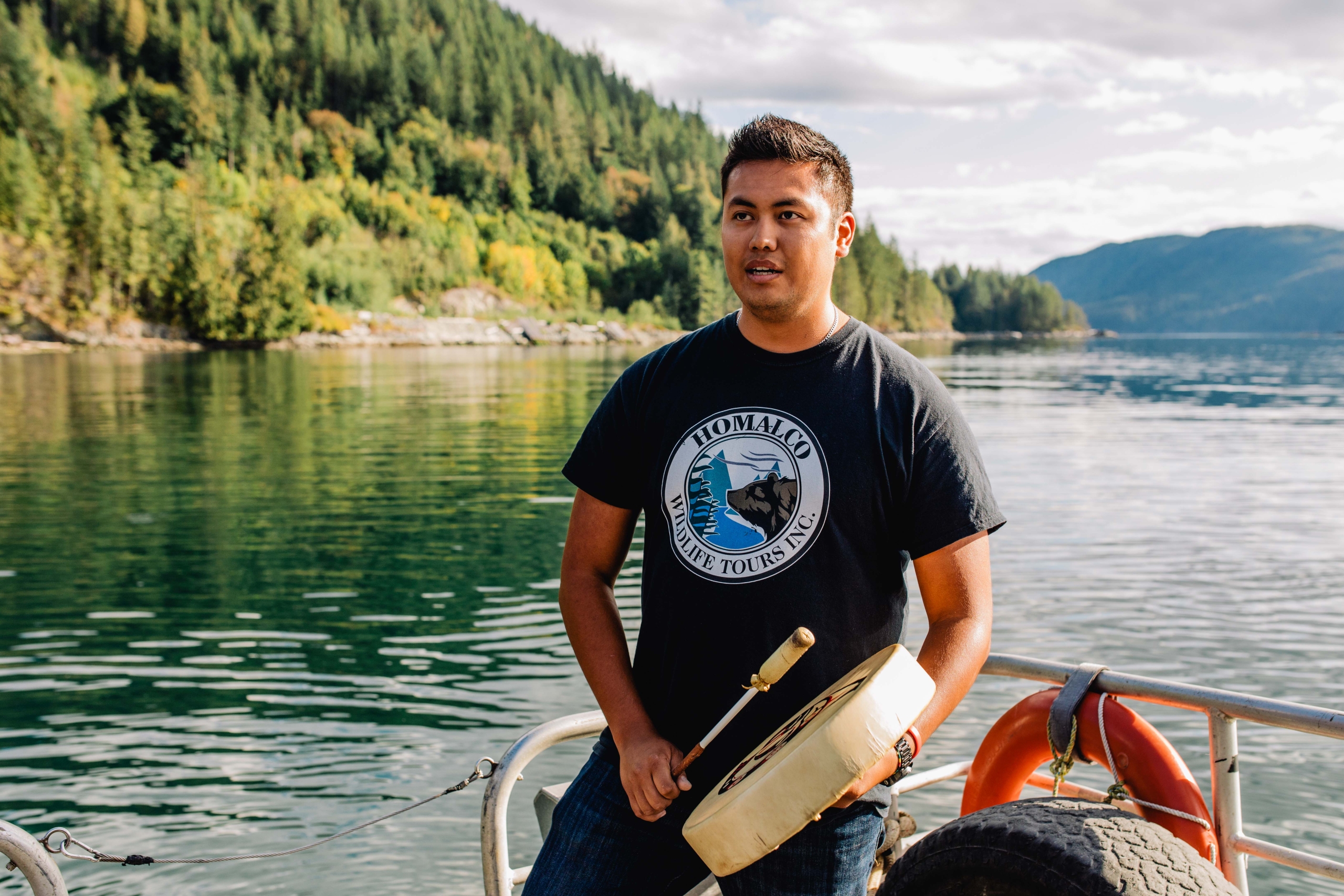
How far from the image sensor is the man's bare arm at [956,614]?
2.14 m

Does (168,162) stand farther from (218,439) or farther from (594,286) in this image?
(218,439)

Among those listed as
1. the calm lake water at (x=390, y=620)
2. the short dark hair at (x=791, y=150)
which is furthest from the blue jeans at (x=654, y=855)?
the calm lake water at (x=390, y=620)

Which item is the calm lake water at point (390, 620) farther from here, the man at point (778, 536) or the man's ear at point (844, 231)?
the man's ear at point (844, 231)

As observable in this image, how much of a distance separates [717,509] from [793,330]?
42 cm

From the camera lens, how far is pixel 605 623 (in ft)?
8.13

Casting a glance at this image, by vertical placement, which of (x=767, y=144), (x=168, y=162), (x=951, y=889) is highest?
(x=168, y=162)

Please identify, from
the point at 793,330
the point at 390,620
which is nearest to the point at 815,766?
the point at 793,330

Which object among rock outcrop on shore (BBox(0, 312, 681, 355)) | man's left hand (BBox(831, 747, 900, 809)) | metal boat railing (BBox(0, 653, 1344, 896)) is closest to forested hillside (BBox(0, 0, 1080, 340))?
rock outcrop on shore (BBox(0, 312, 681, 355))

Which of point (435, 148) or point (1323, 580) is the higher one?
point (435, 148)

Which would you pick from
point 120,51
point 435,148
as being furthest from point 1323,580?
point 120,51

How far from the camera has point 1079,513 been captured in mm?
16859

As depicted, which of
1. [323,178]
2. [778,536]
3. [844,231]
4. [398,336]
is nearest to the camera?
[778,536]

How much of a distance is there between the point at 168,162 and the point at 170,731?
437 feet

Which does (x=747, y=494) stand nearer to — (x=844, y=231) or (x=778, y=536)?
(x=778, y=536)
